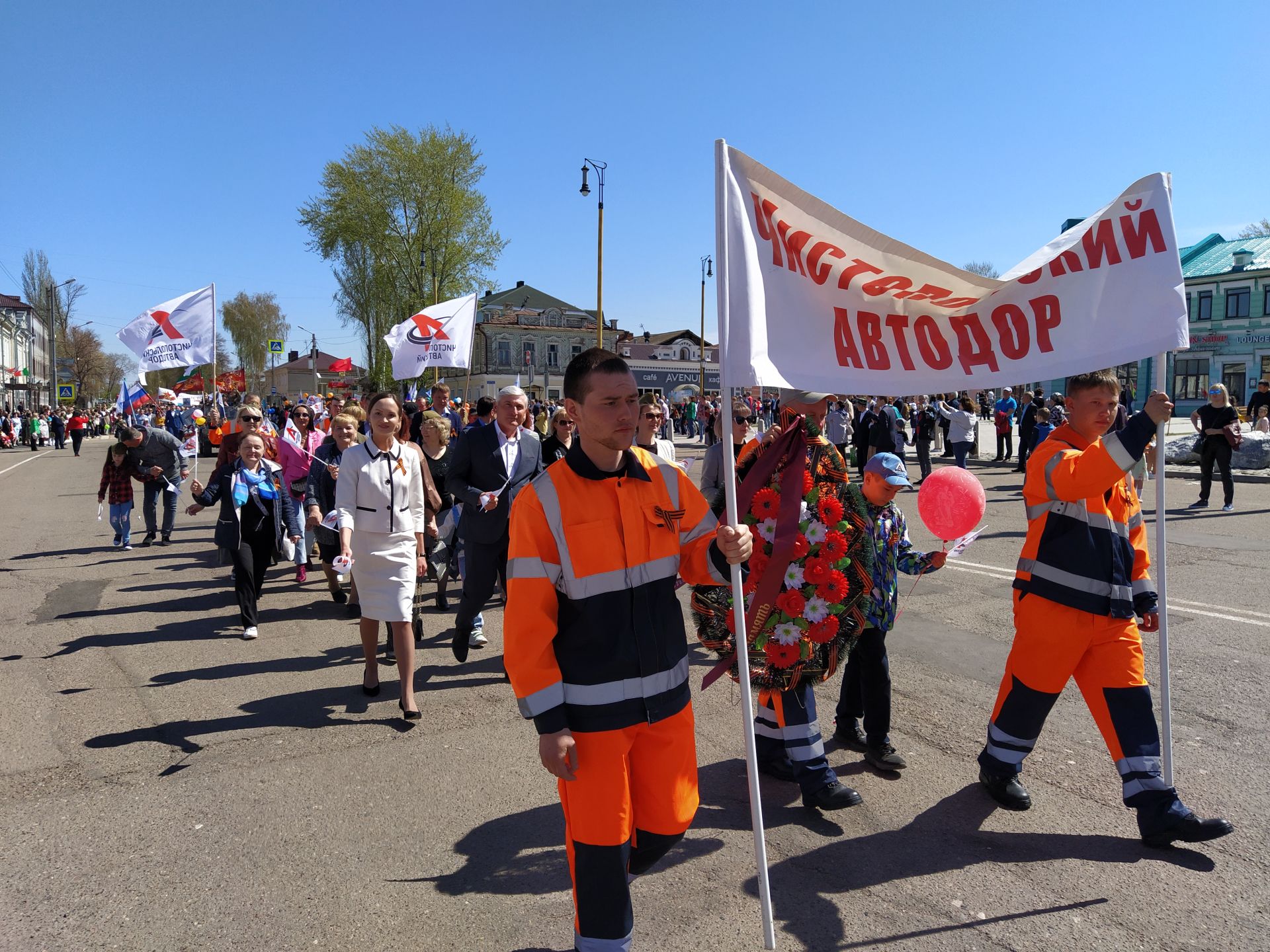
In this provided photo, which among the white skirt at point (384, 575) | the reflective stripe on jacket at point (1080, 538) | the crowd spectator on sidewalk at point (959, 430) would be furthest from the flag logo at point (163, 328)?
the crowd spectator on sidewalk at point (959, 430)

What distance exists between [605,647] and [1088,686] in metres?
2.40

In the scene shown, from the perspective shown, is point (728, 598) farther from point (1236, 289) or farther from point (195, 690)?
point (1236, 289)

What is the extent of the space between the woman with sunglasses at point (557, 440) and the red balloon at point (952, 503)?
263cm

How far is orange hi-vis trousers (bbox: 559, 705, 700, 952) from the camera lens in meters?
2.36

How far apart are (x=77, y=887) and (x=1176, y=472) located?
2081 cm

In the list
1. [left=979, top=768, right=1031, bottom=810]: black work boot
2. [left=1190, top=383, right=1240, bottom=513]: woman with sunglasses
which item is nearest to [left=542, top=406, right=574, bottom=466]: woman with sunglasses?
[left=979, top=768, right=1031, bottom=810]: black work boot

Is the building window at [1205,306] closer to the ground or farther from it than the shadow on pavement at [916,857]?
farther from it

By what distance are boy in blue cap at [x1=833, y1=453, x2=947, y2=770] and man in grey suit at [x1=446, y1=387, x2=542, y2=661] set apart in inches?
97.2

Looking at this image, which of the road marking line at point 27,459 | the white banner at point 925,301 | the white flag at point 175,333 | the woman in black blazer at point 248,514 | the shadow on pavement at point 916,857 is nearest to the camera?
the white banner at point 925,301

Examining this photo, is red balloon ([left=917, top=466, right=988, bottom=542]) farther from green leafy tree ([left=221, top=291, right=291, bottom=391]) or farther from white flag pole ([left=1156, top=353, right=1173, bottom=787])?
green leafy tree ([left=221, top=291, right=291, bottom=391])

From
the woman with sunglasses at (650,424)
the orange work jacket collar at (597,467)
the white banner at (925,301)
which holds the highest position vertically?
the white banner at (925,301)

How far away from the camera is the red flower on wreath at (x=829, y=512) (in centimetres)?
366

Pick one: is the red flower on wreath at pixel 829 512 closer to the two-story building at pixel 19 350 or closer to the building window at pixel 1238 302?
the building window at pixel 1238 302

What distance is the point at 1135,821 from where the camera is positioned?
3.67m
